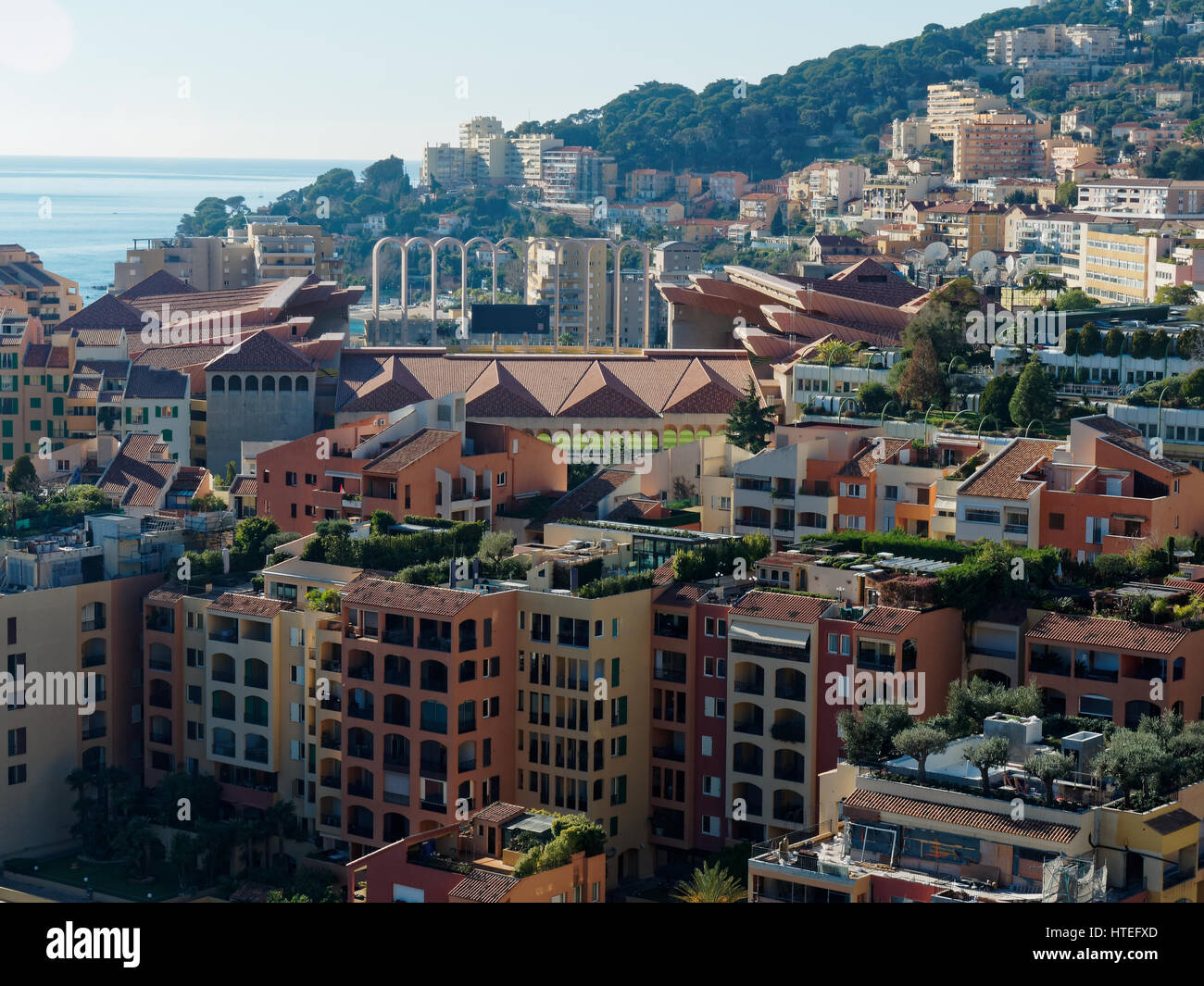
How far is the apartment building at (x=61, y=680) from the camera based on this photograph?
2283 cm

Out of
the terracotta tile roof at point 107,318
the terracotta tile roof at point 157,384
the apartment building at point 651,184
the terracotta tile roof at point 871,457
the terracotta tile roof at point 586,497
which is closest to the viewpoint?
the terracotta tile roof at point 871,457

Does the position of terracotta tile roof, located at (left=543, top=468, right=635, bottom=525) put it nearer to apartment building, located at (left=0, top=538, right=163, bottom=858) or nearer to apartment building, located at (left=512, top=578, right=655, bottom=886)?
apartment building, located at (left=512, top=578, right=655, bottom=886)

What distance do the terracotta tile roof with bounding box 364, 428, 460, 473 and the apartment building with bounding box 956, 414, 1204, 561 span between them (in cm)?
711

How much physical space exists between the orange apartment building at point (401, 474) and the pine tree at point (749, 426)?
482 centimetres

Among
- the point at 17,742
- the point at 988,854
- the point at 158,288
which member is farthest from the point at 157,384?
the point at 988,854

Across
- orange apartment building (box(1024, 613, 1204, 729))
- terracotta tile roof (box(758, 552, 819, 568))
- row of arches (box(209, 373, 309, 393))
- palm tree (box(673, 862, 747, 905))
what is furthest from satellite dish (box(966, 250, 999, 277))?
palm tree (box(673, 862, 747, 905))

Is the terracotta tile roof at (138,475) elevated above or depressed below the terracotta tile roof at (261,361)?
below

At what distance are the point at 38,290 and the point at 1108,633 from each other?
45.6 metres

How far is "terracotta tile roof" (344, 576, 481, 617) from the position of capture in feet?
67.2

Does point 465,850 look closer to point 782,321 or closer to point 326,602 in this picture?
point 326,602

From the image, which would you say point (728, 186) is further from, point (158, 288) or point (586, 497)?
point (586, 497)

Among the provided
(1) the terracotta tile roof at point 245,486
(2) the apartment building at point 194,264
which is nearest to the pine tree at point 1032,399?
(1) the terracotta tile roof at point 245,486

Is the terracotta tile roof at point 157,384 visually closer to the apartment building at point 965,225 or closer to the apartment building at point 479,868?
the apartment building at point 479,868

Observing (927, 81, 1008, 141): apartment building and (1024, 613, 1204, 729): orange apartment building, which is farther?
(927, 81, 1008, 141): apartment building
